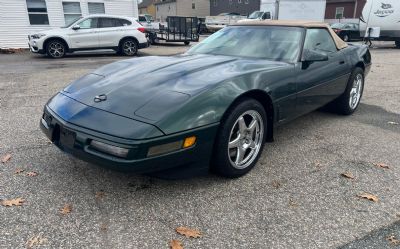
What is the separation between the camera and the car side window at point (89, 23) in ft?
40.6

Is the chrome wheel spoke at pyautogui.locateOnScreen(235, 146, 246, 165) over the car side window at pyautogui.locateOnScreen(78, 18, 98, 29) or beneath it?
beneath

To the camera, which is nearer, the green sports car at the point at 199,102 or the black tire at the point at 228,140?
the green sports car at the point at 199,102

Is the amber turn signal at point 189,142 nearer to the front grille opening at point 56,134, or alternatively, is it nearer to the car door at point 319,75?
the front grille opening at point 56,134

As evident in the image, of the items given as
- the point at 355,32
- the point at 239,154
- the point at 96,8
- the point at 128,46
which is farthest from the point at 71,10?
the point at 355,32

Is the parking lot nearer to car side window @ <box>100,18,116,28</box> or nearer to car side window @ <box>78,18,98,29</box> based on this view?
car side window @ <box>78,18,98,29</box>

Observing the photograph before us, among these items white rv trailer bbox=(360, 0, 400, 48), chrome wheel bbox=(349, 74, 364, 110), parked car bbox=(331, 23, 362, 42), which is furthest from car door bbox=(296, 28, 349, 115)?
parked car bbox=(331, 23, 362, 42)

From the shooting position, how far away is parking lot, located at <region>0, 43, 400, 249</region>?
230 centimetres

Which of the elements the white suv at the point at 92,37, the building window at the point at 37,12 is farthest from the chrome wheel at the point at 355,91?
the building window at the point at 37,12

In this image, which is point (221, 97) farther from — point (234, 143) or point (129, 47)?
point (129, 47)

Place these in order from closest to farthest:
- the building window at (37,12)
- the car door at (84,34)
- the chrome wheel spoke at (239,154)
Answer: the chrome wheel spoke at (239,154) < the car door at (84,34) < the building window at (37,12)

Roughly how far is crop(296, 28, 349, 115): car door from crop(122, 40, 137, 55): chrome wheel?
10.0m

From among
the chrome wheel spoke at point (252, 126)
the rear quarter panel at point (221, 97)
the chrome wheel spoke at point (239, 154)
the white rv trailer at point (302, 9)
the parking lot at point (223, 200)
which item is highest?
the white rv trailer at point (302, 9)

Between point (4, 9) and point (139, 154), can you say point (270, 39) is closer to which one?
point (139, 154)

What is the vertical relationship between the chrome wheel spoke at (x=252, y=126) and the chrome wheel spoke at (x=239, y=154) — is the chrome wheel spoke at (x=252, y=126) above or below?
above
